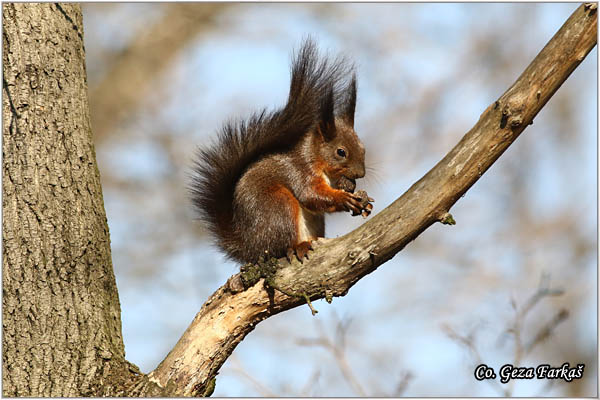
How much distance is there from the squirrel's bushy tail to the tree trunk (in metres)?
0.60

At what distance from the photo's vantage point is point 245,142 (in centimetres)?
267

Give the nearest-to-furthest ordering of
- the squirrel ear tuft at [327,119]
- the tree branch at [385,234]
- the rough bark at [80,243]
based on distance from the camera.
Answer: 1. the tree branch at [385,234]
2. the rough bark at [80,243]
3. the squirrel ear tuft at [327,119]

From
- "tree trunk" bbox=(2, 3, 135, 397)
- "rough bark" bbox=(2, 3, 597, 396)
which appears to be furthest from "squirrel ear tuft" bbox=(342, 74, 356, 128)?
"tree trunk" bbox=(2, 3, 135, 397)

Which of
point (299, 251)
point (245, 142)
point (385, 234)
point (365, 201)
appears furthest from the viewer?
point (245, 142)

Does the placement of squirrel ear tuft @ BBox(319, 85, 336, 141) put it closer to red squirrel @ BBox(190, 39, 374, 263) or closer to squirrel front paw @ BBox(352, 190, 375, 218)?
red squirrel @ BBox(190, 39, 374, 263)

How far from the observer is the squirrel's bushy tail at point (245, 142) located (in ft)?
8.53

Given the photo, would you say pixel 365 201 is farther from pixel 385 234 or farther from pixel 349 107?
pixel 349 107

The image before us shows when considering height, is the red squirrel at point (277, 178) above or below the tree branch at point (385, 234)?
above

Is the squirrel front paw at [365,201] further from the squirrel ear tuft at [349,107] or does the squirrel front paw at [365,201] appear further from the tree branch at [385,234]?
the squirrel ear tuft at [349,107]

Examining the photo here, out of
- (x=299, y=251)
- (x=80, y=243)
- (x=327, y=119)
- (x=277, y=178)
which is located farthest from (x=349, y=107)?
(x=80, y=243)

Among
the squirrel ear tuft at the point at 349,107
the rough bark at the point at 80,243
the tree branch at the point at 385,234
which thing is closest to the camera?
the tree branch at the point at 385,234

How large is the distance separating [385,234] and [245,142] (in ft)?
3.05

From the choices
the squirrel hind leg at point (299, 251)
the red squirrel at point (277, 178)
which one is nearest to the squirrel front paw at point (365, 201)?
the red squirrel at point (277, 178)

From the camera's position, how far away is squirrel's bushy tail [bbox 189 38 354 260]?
260 cm
